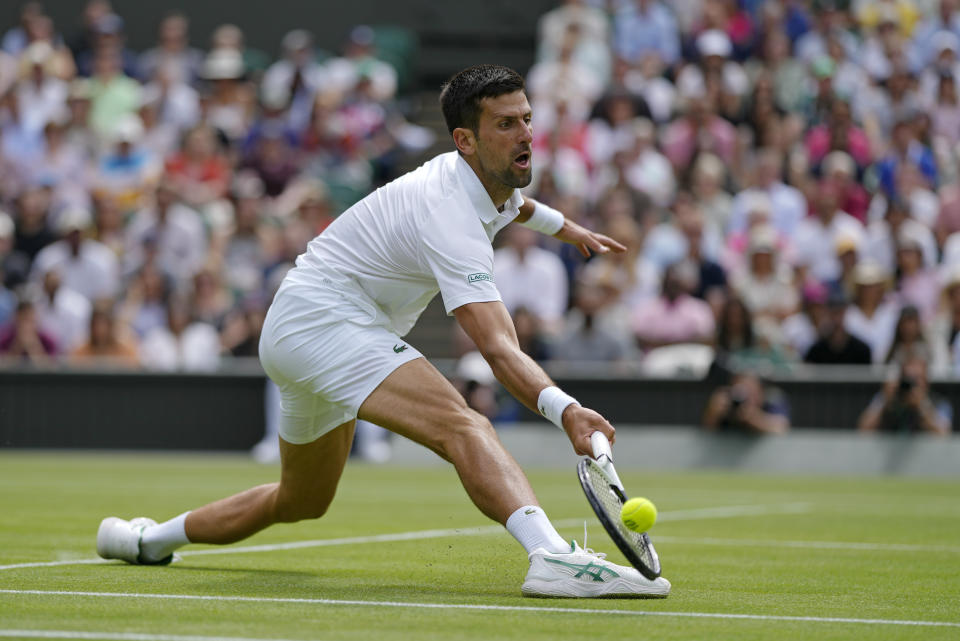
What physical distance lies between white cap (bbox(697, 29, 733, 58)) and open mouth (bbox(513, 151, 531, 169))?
45.5 ft

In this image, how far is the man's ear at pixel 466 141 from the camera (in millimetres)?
6340

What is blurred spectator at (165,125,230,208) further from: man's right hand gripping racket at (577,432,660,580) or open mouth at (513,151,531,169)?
man's right hand gripping racket at (577,432,660,580)

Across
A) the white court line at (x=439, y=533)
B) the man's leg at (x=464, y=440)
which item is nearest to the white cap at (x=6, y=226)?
the white court line at (x=439, y=533)

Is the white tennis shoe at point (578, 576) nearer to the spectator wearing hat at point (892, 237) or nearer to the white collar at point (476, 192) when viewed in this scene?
the white collar at point (476, 192)

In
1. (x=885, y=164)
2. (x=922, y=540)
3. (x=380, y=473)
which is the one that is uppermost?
(x=885, y=164)

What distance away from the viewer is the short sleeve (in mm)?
6027

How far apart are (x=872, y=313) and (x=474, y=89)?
1097 cm

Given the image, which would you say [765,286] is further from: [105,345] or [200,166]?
[200,166]

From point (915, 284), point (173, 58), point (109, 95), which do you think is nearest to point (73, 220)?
point (109, 95)

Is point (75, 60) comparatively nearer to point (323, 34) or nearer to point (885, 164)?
point (323, 34)

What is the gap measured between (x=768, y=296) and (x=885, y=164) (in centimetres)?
287

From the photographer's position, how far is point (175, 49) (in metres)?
21.8

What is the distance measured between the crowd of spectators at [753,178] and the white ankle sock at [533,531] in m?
9.90

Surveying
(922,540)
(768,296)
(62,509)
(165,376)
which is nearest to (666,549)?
(922,540)
